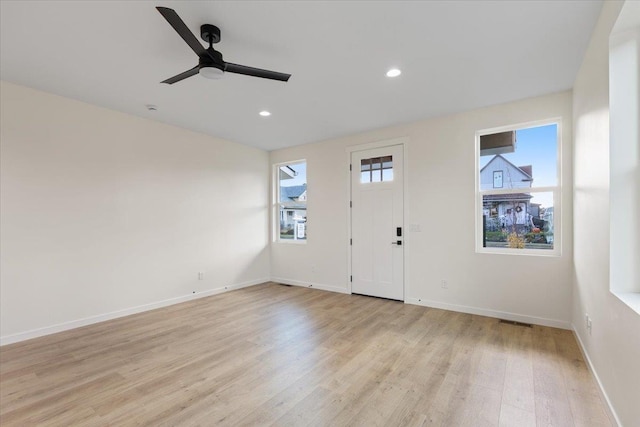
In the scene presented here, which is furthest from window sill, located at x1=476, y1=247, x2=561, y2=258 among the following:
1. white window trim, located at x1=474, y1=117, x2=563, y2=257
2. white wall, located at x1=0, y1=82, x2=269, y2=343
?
white wall, located at x1=0, y1=82, x2=269, y2=343

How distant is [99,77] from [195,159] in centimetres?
192

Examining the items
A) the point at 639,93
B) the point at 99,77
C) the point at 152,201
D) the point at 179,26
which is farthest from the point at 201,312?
the point at 639,93

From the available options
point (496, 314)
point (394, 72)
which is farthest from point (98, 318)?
point (496, 314)

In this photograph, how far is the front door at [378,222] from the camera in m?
4.56

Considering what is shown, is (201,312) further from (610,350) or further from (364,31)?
(610,350)

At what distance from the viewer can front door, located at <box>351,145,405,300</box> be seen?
4.56 m

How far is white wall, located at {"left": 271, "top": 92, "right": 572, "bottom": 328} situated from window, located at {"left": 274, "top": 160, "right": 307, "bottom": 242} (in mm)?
706

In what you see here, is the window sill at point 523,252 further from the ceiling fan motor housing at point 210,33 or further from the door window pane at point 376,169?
the ceiling fan motor housing at point 210,33

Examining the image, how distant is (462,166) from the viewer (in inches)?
157

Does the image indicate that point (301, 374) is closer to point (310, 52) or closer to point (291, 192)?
point (310, 52)

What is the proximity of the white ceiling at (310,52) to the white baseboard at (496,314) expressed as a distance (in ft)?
8.62

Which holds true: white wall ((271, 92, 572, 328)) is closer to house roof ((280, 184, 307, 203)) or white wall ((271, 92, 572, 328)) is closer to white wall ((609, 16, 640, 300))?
house roof ((280, 184, 307, 203))

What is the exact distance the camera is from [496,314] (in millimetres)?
3730

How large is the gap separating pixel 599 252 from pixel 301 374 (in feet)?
8.02
